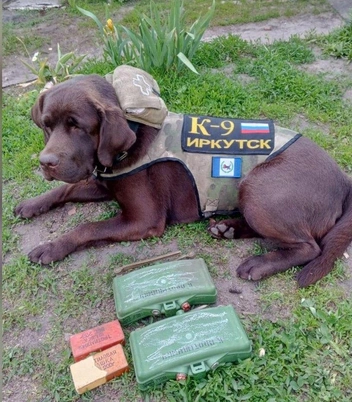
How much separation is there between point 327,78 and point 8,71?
3205 mm

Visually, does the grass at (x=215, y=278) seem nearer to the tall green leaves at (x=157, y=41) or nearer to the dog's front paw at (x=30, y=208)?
the dog's front paw at (x=30, y=208)

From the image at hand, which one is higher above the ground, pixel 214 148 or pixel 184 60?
pixel 214 148

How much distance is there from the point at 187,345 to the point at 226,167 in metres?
1.10

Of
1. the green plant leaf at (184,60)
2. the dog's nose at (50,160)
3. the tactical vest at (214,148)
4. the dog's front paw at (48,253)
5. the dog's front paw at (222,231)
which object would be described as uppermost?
the dog's nose at (50,160)

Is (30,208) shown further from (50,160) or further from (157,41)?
(157,41)

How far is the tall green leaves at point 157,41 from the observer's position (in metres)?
4.05

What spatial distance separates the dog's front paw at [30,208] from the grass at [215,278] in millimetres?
57

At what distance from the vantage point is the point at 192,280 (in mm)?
2570

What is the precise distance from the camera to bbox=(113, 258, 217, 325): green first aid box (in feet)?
8.11

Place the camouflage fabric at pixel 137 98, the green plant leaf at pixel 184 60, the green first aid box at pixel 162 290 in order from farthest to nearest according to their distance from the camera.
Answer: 1. the green plant leaf at pixel 184 60
2. the camouflage fabric at pixel 137 98
3. the green first aid box at pixel 162 290

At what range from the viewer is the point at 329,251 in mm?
2729

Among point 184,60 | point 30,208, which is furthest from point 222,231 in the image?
point 184,60

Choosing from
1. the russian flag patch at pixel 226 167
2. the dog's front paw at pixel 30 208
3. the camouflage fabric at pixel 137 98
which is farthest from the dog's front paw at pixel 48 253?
the russian flag patch at pixel 226 167

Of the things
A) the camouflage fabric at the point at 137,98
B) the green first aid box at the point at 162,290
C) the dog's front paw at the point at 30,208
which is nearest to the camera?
the green first aid box at the point at 162,290
